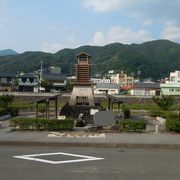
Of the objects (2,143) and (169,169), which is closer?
(169,169)

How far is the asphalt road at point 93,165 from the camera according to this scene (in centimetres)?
905

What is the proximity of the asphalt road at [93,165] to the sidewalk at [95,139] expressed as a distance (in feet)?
2.77

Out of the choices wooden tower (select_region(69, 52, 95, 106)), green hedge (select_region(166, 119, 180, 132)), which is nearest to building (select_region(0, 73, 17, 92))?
wooden tower (select_region(69, 52, 95, 106))

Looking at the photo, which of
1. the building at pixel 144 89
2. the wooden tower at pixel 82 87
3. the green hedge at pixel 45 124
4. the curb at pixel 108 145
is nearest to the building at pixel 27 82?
the building at pixel 144 89

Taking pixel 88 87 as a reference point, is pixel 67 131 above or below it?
below

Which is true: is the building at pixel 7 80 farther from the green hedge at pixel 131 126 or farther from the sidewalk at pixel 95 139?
the sidewalk at pixel 95 139

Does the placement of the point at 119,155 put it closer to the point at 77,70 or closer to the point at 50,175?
the point at 50,175

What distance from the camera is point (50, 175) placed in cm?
909

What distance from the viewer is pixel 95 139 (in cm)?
1630

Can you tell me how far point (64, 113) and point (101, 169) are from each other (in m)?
20.0

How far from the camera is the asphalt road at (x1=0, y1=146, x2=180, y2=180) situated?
9.05 m

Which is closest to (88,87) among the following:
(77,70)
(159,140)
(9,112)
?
(77,70)

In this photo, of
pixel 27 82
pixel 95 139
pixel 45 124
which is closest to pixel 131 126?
pixel 95 139

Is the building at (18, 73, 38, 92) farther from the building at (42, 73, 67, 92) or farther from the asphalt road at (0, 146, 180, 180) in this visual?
the asphalt road at (0, 146, 180, 180)
